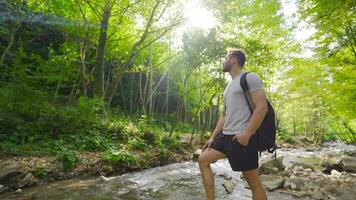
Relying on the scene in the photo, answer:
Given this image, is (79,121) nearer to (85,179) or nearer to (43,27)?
(85,179)

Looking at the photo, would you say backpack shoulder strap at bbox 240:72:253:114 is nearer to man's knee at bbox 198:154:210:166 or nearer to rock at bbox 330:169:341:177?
man's knee at bbox 198:154:210:166

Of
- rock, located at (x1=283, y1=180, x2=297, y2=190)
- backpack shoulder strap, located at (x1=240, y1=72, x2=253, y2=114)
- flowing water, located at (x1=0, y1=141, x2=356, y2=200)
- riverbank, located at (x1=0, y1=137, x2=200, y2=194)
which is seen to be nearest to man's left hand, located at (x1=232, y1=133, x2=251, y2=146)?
backpack shoulder strap, located at (x1=240, y1=72, x2=253, y2=114)

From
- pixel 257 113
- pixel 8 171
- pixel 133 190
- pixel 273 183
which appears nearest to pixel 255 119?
pixel 257 113

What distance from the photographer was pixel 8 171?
569 cm

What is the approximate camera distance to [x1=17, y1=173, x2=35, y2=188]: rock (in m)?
5.67

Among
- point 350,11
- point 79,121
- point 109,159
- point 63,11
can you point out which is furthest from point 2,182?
point 63,11

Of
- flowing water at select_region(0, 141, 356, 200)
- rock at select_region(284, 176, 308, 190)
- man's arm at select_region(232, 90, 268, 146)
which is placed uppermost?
man's arm at select_region(232, 90, 268, 146)

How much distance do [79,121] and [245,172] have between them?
8.22m

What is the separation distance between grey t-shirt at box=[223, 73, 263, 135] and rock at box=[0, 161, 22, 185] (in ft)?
15.3

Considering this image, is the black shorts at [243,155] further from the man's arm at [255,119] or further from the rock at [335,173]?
the rock at [335,173]

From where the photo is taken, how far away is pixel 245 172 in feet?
9.82

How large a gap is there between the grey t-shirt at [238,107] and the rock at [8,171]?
15.3ft

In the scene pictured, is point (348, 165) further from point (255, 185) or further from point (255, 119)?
point (255, 119)

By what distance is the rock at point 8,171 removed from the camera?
554 centimetres
